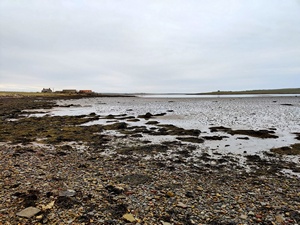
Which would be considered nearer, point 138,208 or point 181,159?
point 138,208

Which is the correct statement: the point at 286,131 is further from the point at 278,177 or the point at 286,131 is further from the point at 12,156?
the point at 12,156

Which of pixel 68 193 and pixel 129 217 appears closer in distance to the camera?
pixel 129 217

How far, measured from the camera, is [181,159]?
12117 mm

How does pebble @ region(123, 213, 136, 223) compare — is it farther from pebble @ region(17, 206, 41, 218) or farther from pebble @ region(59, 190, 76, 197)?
pebble @ region(17, 206, 41, 218)

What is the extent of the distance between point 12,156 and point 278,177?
12.7 m

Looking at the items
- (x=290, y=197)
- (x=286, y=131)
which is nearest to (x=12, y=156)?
(x=290, y=197)

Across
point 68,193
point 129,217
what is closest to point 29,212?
point 68,193

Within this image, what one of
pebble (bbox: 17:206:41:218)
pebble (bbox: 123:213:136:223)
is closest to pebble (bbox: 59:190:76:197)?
pebble (bbox: 17:206:41:218)

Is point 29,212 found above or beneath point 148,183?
above

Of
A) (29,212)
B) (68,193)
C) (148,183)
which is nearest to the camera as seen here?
(29,212)

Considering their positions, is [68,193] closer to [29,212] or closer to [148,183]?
[29,212]

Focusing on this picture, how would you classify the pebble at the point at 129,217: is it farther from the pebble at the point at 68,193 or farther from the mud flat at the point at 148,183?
the pebble at the point at 68,193

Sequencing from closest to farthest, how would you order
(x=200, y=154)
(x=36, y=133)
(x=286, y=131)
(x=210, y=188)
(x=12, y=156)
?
1. (x=210, y=188)
2. (x=12, y=156)
3. (x=200, y=154)
4. (x=36, y=133)
5. (x=286, y=131)

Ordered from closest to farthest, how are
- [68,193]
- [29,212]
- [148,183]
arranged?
1. [29,212]
2. [68,193]
3. [148,183]
